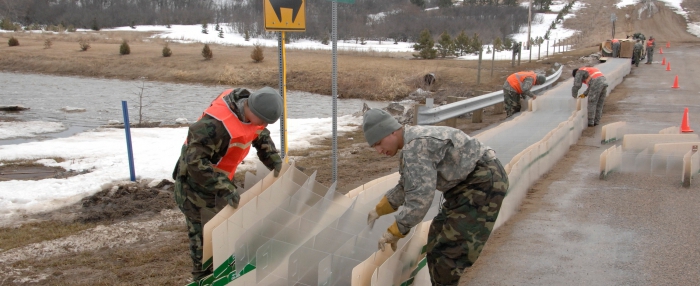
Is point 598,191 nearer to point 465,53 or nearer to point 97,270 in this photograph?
point 97,270

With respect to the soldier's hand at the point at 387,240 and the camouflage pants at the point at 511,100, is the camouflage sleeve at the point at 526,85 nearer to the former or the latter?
the camouflage pants at the point at 511,100

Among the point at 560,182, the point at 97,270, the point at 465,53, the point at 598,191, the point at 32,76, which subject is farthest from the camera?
the point at 465,53

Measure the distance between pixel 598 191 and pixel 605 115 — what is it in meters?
7.23

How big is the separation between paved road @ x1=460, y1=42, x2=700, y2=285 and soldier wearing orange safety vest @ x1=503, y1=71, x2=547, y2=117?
3191mm

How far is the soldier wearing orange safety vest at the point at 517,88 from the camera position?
11.9 meters

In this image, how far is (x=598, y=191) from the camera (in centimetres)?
694

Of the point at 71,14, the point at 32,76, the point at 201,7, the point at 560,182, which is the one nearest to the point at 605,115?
the point at 560,182

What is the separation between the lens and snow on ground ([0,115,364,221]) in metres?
6.95

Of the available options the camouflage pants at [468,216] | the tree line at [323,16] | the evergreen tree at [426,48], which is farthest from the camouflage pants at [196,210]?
the tree line at [323,16]

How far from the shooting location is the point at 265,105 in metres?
3.70

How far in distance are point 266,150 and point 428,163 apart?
160cm

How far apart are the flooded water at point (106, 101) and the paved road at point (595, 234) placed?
1060 centimetres

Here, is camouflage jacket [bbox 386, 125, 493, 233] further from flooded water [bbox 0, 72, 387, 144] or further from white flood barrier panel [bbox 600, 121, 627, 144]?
flooded water [bbox 0, 72, 387, 144]

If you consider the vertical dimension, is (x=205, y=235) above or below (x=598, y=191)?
above
